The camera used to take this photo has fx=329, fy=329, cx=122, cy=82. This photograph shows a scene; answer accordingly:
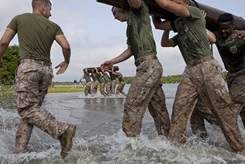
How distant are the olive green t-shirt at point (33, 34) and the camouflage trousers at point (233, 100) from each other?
2.78m

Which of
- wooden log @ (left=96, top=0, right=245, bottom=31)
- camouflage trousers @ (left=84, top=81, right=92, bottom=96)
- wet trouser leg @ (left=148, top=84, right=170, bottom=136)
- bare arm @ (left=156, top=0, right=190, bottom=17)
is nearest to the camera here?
bare arm @ (left=156, top=0, right=190, bottom=17)

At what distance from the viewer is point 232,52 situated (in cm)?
539

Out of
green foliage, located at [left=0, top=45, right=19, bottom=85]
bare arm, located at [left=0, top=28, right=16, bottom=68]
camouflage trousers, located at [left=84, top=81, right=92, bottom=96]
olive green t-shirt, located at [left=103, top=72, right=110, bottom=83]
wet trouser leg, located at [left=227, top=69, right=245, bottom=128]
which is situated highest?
bare arm, located at [left=0, top=28, right=16, bottom=68]

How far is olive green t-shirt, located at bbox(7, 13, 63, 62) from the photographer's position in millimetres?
4738

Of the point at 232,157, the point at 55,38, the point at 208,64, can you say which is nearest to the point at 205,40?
the point at 208,64

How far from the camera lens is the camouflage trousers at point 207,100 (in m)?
4.57

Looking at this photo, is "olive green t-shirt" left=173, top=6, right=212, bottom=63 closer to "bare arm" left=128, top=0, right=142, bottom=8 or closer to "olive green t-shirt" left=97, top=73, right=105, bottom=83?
"bare arm" left=128, top=0, right=142, bottom=8

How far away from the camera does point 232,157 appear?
4395 millimetres

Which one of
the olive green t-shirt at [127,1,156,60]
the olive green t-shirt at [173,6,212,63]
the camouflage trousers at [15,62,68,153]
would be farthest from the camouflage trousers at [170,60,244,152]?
the camouflage trousers at [15,62,68,153]

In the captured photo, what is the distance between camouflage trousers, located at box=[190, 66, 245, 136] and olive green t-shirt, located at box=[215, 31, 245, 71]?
13 centimetres

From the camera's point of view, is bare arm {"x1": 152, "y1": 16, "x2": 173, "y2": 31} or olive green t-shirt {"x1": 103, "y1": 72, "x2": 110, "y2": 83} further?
olive green t-shirt {"x1": 103, "y1": 72, "x2": 110, "y2": 83}

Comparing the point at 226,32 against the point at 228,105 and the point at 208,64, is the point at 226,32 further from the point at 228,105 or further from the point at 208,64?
the point at 228,105

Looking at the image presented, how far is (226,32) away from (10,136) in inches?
179

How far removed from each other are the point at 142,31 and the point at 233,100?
1.94 m
